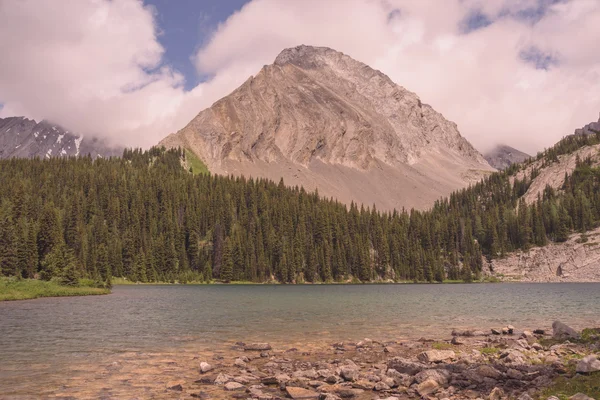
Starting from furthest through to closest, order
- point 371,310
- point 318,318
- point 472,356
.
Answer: point 371,310 < point 318,318 < point 472,356

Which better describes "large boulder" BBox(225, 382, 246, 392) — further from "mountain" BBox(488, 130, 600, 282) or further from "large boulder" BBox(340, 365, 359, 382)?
"mountain" BBox(488, 130, 600, 282)

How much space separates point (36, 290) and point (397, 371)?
75374 millimetres

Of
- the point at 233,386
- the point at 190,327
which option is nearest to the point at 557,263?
the point at 190,327

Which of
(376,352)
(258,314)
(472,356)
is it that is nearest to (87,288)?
(258,314)

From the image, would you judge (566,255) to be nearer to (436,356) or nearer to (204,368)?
(436,356)

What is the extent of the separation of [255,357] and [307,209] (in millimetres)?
165541

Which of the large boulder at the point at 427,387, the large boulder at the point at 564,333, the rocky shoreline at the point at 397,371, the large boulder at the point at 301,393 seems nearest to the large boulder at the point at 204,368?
the rocky shoreline at the point at 397,371

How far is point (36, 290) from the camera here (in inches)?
3049

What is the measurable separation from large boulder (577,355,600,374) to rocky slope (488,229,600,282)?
165 meters

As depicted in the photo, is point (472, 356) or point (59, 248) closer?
point (472, 356)

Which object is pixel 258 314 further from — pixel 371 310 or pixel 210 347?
pixel 210 347

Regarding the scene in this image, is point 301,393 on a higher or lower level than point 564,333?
lower

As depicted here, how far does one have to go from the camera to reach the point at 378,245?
19125 cm

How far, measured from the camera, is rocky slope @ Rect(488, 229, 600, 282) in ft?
531
